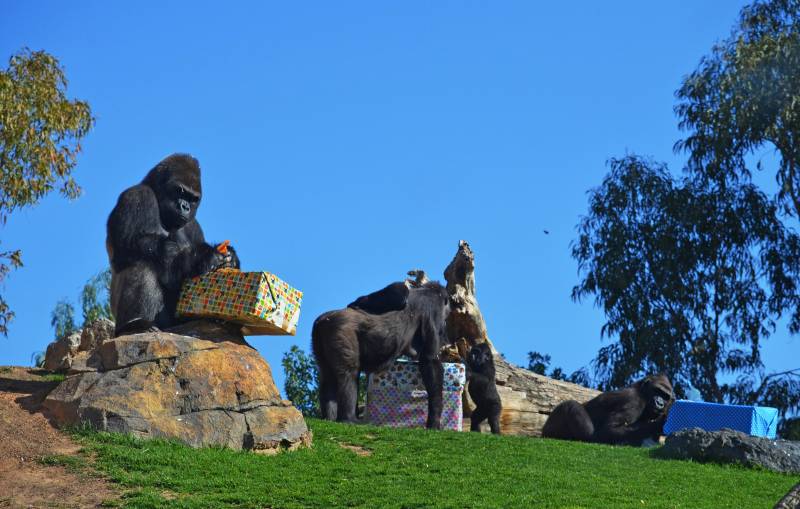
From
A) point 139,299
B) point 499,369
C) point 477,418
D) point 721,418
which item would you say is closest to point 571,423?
point 477,418

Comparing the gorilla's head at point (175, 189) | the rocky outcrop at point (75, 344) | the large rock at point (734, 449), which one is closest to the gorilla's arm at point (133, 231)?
the gorilla's head at point (175, 189)

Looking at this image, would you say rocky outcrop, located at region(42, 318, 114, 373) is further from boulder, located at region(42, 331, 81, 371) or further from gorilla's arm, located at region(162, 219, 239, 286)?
gorilla's arm, located at region(162, 219, 239, 286)

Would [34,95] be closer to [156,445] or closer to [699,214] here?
[156,445]

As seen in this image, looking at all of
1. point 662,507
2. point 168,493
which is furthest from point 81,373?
point 662,507

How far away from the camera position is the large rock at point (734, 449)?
1295 cm

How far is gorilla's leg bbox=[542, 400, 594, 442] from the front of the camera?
1575 centimetres

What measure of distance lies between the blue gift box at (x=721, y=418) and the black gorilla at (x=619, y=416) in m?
0.27

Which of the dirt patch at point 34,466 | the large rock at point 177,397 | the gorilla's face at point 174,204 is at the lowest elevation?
the dirt patch at point 34,466

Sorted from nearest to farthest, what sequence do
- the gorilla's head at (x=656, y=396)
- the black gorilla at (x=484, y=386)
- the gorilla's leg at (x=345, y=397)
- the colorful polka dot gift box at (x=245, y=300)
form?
the colorful polka dot gift box at (x=245, y=300) → the gorilla's leg at (x=345, y=397) → the black gorilla at (x=484, y=386) → the gorilla's head at (x=656, y=396)

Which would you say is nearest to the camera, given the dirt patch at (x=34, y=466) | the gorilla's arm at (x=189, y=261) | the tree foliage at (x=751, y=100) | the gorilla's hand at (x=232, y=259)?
the dirt patch at (x=34, y=466)

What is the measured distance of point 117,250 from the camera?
12.3 meters

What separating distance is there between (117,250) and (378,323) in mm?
4061

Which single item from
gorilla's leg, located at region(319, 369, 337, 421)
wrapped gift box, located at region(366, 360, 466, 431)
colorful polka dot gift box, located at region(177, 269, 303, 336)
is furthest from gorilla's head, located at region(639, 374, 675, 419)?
colorful polka dot gift box, located at region(177, 269, 303, 336)

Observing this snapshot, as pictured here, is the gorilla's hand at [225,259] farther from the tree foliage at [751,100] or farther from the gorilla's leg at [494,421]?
the tree foliage at [751,100]
